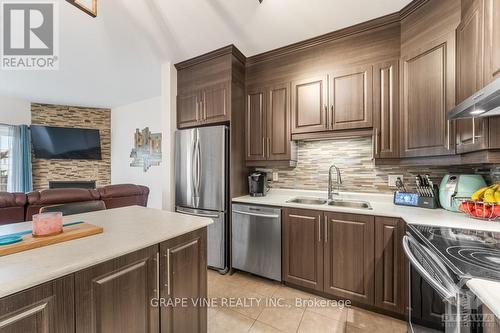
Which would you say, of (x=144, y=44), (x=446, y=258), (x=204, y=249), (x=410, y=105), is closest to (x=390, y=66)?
(x=410, y=105)

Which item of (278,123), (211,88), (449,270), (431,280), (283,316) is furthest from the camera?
(211,88)

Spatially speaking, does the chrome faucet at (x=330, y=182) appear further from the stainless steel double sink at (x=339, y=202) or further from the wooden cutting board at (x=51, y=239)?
the wooden cutting board at (x=51, y=239)

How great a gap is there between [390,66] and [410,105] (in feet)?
1.42

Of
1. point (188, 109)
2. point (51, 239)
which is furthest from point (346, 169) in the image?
point (51, 239)

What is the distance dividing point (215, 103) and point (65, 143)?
4.62 meters

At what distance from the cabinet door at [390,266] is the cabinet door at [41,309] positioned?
1.94 metres

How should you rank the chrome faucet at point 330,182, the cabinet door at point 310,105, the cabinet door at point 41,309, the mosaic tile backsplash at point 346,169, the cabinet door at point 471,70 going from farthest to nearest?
the chrome faucet at point 330,182, the cabinet door at point 310,105, the mosaic tile backsplash at point 346,169, the cabinet door at point 471,70, the cabinet door at point 41,309

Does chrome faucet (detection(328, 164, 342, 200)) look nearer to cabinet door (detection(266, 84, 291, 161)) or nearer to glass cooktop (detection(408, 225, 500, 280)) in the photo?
cabinet door (detection(266, 84, 291, 161))

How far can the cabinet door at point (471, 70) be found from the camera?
127 centimetres

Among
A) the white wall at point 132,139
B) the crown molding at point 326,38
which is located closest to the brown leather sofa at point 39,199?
the white wall at point 132,139

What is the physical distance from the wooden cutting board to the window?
17.4 feet

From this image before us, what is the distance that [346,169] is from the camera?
2.44m

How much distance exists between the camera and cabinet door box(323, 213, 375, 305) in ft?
5.86

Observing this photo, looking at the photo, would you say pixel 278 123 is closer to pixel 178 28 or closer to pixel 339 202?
pixel 339 202
